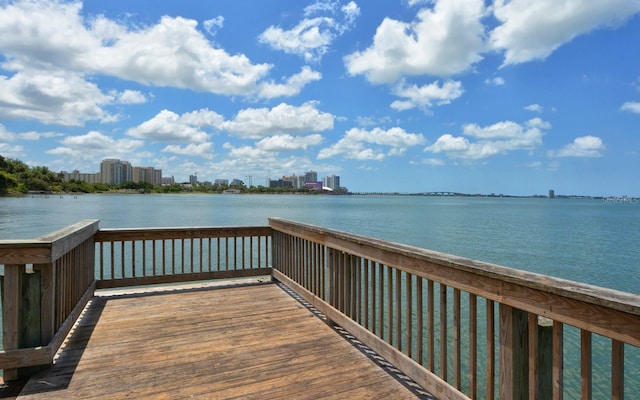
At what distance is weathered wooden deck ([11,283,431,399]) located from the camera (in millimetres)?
2490

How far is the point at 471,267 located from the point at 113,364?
2.79 metres

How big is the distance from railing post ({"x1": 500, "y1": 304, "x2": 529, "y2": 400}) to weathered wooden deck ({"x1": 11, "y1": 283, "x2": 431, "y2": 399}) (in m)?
0.71

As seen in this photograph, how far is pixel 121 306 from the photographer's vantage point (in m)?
4.46

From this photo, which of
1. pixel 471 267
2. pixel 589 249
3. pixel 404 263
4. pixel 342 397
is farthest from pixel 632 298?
pixel 589 249

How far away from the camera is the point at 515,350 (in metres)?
1.86

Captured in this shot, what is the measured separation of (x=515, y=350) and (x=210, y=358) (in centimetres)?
230

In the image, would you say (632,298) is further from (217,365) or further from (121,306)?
(121,306)

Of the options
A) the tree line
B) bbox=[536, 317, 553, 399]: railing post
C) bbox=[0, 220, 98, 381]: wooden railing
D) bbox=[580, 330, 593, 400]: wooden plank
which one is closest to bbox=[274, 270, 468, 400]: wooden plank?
bbox=[536, 317, 553, 399]: railing post

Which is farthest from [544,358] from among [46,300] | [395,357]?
[46,300]

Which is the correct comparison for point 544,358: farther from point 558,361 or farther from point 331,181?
point 331,181

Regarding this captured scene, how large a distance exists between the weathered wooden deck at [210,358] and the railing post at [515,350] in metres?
0.71

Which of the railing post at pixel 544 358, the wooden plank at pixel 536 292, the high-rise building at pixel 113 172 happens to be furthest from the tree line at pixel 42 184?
the railing post at pixel 544 358

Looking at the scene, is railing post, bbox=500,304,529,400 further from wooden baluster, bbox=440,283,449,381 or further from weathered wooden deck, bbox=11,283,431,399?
weathered wooden deck, bbox=11,283,431,399

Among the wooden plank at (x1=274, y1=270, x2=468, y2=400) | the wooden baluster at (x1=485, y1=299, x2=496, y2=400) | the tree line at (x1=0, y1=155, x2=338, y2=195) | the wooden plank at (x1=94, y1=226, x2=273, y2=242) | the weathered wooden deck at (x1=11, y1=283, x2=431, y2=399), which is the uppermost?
the tree line at (x1=0, y1=155, x2=338, y2=195)
